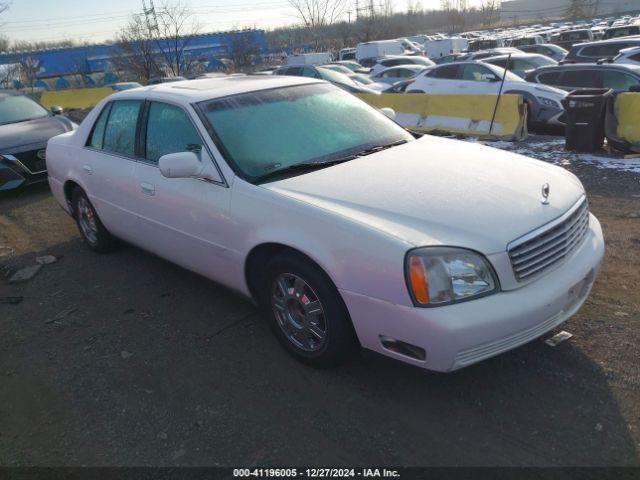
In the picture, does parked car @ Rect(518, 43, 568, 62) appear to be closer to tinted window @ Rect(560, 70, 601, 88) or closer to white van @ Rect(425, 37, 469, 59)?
white van @ Rect(425, 37, 469, 59)

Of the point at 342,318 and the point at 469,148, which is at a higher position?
the point at 469,148

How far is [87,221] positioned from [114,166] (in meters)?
1.24

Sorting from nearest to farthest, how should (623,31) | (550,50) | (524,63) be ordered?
(524,63) < (550,50) < (623,31)

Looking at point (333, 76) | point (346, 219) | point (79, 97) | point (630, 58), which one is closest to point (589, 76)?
point (630, 58)

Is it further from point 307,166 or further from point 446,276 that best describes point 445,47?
point 446,276

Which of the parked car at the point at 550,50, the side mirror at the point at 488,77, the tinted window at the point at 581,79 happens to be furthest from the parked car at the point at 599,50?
the parked car at the point at 550,50

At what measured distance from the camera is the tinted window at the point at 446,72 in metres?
13.6

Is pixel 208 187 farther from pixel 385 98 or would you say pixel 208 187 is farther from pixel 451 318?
pixel 385 98

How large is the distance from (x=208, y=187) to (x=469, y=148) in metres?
1.91

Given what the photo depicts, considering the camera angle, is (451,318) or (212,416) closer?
(451,318)

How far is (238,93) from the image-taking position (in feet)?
13.0

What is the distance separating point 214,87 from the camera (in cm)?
419

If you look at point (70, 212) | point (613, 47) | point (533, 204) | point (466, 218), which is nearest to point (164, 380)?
point (466, 218)

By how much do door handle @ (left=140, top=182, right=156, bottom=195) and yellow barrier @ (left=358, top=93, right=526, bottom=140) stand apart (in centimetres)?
777
